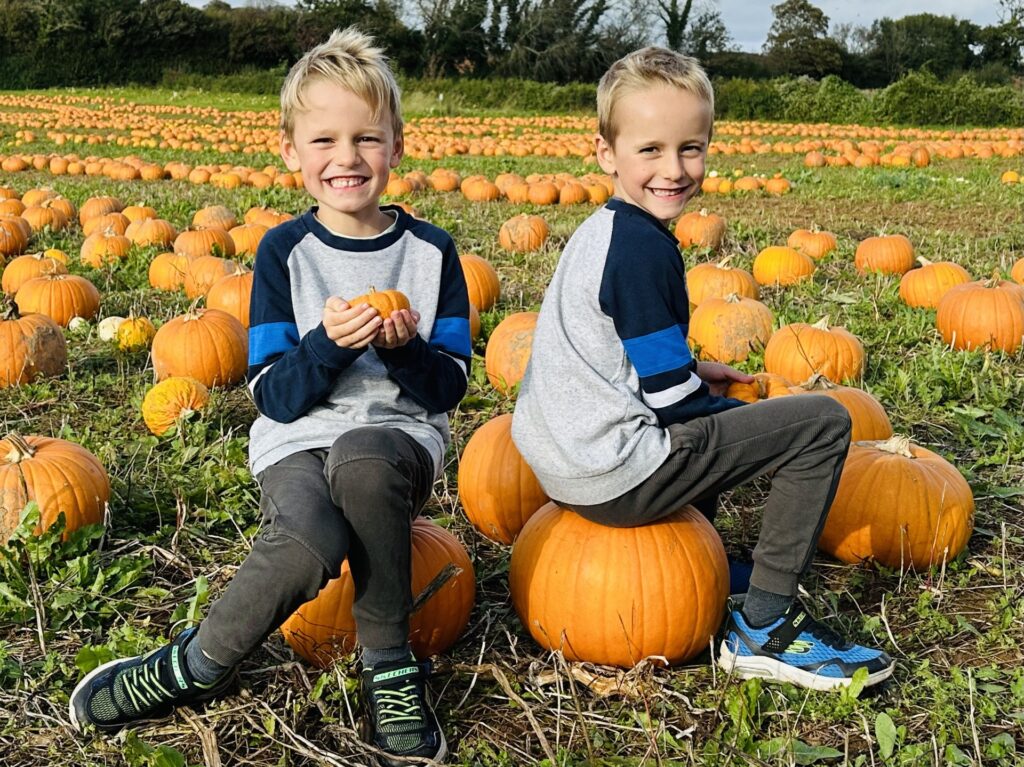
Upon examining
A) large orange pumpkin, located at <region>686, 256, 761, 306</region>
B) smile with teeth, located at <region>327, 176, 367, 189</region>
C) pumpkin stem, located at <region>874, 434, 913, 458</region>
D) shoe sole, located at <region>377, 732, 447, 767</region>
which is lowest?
shoe sole, located at <region>377, 732, 447, 767</region>

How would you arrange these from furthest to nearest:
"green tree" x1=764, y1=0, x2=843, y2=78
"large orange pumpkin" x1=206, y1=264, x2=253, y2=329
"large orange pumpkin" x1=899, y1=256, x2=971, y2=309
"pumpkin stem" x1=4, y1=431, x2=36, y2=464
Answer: "green tree" x1=764, y1=0, x2=843, y2=78 < "large orange pumpkin" x1=899, y1=256, x2=971, y2=309 < "large orange pumpkin" x1=206, y1=264, x2=253, y2=329 < "pumpkin stem" x1=4, y1=431, x2=36, y2=464

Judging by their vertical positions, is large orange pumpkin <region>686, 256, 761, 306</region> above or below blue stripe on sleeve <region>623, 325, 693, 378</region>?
below

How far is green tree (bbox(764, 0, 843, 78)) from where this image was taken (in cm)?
5922

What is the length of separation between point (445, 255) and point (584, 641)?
1.25 meters

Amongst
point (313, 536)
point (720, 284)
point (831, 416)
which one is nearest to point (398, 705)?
point (313, 536)

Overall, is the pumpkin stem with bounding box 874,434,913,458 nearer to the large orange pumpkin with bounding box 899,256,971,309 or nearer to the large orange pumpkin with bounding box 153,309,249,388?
the large orange pumpkin with bounding box 899,256,971,309

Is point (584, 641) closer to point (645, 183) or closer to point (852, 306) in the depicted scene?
point (645, 183)

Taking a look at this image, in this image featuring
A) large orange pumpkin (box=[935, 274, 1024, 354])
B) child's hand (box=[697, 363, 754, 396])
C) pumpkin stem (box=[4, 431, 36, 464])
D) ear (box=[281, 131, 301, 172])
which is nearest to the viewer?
ear (box=[281, 131, 301, 172])

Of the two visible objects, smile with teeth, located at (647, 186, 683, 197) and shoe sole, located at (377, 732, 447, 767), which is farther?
smile with teeth, located at (647, 186, 683, 197)

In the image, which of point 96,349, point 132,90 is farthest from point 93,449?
point 132,90

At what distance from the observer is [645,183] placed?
2.72 metres

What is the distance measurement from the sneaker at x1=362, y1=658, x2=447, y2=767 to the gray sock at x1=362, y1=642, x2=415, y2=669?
0.5 inches

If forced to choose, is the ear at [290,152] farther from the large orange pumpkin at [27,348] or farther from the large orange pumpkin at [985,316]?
the large orange pumpkin at [985,316]

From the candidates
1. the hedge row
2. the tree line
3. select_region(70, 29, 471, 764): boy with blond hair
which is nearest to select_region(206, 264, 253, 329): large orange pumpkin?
select_region(70, 29, 471, 764): boy with blond hair
